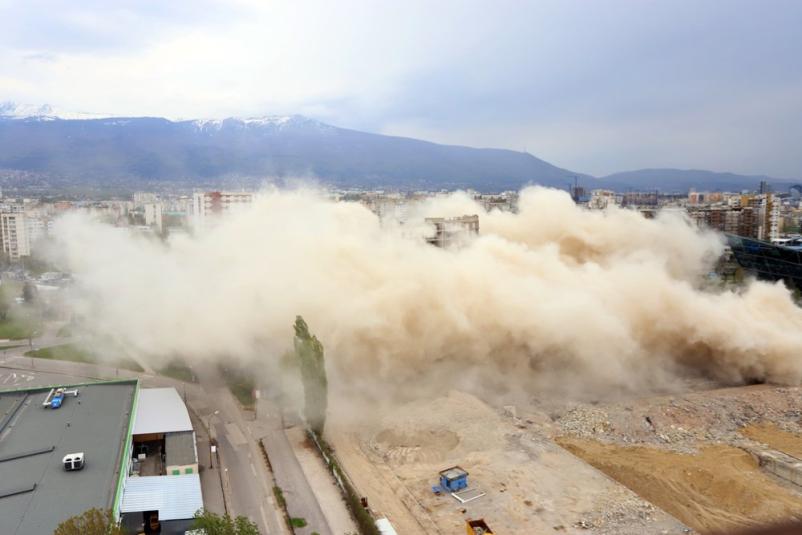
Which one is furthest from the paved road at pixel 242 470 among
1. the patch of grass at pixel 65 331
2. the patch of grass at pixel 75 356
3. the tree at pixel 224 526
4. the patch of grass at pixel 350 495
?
the patch of grass at pixel 65 331

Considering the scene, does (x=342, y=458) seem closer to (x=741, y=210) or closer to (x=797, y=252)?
(x=797, y=252)

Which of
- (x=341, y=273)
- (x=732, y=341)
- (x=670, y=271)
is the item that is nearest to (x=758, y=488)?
(x=732, y=341)

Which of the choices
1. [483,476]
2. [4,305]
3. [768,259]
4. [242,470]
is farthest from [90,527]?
[768,259]

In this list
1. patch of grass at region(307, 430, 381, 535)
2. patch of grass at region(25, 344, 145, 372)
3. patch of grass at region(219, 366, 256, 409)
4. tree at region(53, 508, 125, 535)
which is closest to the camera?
tree at region(53, 508, 125, 535)

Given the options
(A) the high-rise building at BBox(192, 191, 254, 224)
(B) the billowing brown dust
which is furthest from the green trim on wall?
(A) the high-rise building at BBox(192, 191, 254, 224)

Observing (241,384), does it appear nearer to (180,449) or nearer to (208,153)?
(180,449)

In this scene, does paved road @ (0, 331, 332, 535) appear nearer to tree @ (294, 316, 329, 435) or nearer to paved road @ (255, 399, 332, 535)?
paved road @ (255, 399, 332, 535)

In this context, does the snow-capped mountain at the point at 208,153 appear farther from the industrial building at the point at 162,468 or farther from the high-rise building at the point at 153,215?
the industrial building at the point at 162,468
